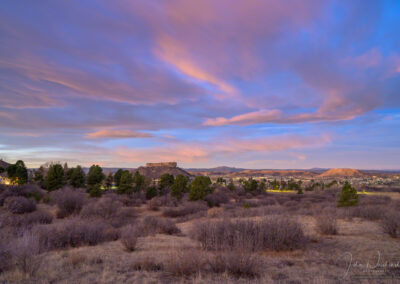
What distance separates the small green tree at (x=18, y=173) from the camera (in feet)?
145

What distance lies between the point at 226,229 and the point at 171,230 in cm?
712

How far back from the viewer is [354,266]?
7.07m

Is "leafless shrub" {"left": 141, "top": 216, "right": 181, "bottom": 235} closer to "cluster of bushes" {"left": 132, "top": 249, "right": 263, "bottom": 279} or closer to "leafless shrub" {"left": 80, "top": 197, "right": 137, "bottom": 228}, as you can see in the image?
"leafless shrub" {"left": 80, "top": 197, "right": 137, "bottom": 228}

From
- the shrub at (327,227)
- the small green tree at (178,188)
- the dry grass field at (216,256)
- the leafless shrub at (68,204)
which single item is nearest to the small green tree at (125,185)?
the small green tree at (178,188)

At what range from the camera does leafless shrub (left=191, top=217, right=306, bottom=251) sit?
30.9 feet

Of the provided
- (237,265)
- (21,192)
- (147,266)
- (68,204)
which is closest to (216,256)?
(237,265)

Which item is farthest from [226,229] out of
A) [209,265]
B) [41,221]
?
[41,221]

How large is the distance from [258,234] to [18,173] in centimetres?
5042

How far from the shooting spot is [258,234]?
9656 mm

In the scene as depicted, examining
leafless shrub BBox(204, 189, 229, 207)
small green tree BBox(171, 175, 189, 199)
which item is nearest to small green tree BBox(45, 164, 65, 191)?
small green tree BBox(171, 175, 189, 199)

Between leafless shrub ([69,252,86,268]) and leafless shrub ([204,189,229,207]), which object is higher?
leafless shrub ([69,252,86,268])

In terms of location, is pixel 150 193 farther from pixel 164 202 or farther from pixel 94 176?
pixel 94 176

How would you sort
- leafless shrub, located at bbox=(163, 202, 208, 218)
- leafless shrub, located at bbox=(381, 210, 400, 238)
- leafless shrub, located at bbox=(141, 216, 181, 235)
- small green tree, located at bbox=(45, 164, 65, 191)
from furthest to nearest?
small green tree, located at bbox=(45, 164, 65, 191) < leafless shrub, located at bbox=(163, 202, 208, 218) < leafless shrub, located at bbox=(141, 216, 181, 235) < leafless shrub, located at bbox=(381, 210, 400, 238)

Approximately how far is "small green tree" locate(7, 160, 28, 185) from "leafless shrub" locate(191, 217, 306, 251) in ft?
149
